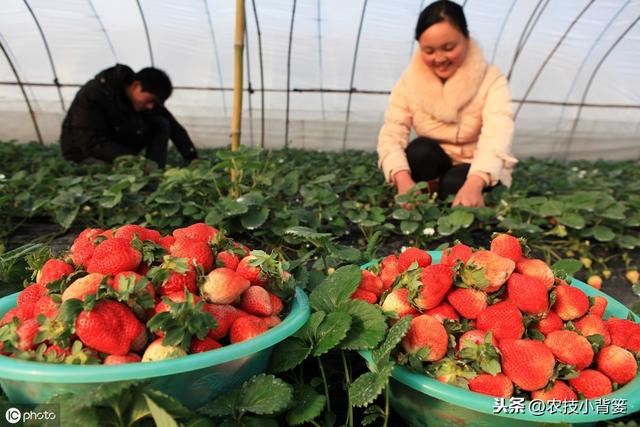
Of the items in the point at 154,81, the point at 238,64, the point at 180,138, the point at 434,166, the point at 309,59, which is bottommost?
the point at 180,138

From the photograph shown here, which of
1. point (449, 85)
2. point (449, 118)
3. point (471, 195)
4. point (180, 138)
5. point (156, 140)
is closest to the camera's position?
point (471, 195)

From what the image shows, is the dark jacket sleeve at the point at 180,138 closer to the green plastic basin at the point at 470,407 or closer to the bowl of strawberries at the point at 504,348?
the bowl of strawberries at the point at 504,348

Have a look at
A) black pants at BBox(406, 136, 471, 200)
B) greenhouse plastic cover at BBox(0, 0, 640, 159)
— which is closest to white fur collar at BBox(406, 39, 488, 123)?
black pants at BBox(406, 136, 471, 200)

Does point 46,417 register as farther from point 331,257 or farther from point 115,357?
point 331,257

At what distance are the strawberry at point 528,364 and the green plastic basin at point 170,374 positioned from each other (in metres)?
0.37

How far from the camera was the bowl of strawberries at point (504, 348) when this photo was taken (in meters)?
0.76

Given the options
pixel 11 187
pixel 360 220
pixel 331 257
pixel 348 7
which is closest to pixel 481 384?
pixel 331 257

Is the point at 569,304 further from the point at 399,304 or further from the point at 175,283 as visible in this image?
the point at 175,283

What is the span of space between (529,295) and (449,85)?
1.61 metres

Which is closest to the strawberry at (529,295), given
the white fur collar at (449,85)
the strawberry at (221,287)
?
the strawberry at (221,287)

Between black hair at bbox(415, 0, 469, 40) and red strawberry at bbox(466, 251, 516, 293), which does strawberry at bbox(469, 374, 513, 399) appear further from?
black hair at bbox(415, 0, 469, 40)

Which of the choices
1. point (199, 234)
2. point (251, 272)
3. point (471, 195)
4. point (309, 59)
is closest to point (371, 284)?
point (251, 272)

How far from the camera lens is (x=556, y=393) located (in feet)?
2.58

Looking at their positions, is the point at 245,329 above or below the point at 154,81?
above
